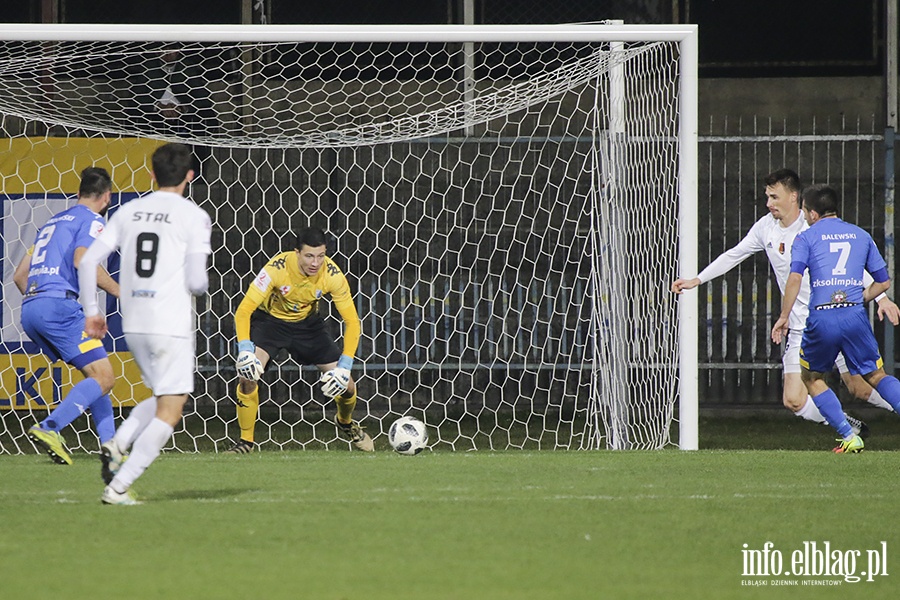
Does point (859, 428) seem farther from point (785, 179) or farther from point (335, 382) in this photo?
point (335, 382)

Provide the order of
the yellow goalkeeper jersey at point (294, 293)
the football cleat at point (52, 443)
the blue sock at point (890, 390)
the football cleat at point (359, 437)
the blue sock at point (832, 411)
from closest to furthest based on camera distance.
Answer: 1. the football cleat at point (52, 443)
2. the blue sock at point (890, 390)
3. the blue sock at point (832, 411)
4. the yellow goalkeeper jersey at point (294, 293)
5. the football cleat at point (359, 437)

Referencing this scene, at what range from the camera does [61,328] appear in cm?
764

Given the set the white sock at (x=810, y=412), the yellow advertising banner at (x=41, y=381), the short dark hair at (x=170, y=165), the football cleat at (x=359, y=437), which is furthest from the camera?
the yellow advertising banner at (x=41, y=381)

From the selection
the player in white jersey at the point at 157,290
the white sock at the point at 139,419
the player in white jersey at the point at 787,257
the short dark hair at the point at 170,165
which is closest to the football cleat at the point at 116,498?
the player in white jersey at the point at 157,290

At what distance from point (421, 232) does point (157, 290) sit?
657cm

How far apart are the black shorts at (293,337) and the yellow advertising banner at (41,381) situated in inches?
80.2

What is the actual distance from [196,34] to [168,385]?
3460 millimetres

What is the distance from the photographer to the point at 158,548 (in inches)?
189

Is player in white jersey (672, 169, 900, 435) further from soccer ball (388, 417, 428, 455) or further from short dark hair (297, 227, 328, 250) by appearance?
short dark hair (297, 227, 328, 250)

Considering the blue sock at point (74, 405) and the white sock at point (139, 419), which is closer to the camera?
the white sock at point (139, 419)

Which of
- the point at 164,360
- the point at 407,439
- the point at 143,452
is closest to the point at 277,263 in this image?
the point at 407,439

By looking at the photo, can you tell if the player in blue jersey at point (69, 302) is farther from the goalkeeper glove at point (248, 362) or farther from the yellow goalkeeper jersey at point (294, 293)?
the yellow goalkeeper jersey at point (294, 293)

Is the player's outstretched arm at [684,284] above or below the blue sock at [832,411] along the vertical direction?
above

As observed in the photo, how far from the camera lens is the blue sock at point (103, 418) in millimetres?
7703
